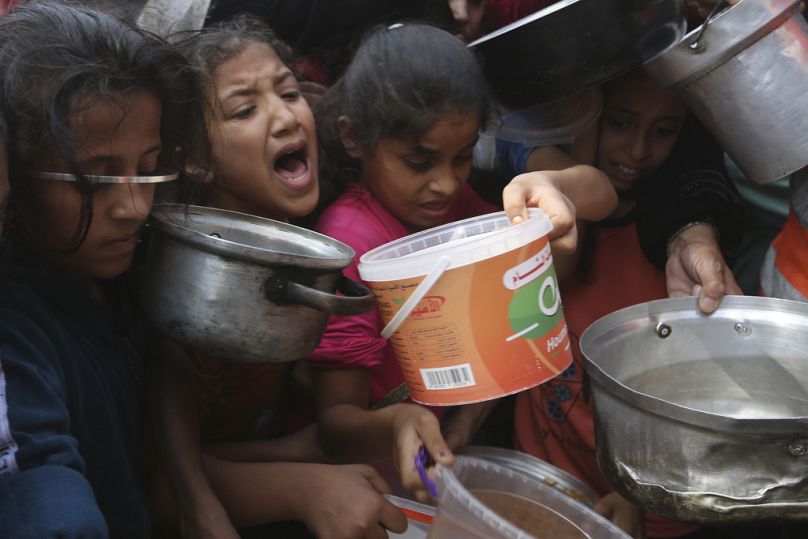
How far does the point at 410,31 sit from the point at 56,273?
2.85ft

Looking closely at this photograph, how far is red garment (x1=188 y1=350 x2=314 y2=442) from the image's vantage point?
1625mm

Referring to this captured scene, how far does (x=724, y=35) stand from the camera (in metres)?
1.52

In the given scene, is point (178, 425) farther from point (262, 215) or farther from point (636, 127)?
point (636, 127)

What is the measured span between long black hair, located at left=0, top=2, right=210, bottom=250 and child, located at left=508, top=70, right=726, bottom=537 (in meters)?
0.95

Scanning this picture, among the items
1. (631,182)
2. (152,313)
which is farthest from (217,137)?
(631,182)

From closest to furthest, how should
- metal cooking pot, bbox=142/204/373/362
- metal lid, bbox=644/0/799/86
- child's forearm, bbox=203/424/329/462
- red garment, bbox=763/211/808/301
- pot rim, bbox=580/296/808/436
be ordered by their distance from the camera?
1. pot rim, bbox=580/296/808/436
2. metal cooking pot, bbox=142/204/373/362
3. metal lid, bbox=644/0/799/86
4. child's forearm, bbox=203/424/329/462
5. red garment, bbox=763/211/808/301

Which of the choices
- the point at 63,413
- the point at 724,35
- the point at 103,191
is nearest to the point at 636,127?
the point at 724,35

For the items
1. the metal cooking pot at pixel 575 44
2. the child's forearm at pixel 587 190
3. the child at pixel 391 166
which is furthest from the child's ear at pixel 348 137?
the child's forearm at pixel 587 190

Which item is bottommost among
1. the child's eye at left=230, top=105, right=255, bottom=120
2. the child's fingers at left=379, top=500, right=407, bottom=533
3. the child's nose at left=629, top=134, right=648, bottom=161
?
the child's fingers at left=379, top=500, right=407, bottom=533

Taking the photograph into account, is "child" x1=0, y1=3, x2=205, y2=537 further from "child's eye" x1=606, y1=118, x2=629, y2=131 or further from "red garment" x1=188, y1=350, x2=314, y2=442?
"child's eye" x1=606, y1=118, x2=629, y2=131

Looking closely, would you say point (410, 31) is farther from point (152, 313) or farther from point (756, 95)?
point (152, 313)

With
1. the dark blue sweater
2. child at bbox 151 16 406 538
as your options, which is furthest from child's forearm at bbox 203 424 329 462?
the dark blue sweater

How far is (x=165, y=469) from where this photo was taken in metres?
1.46

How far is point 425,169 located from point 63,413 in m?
0.90
